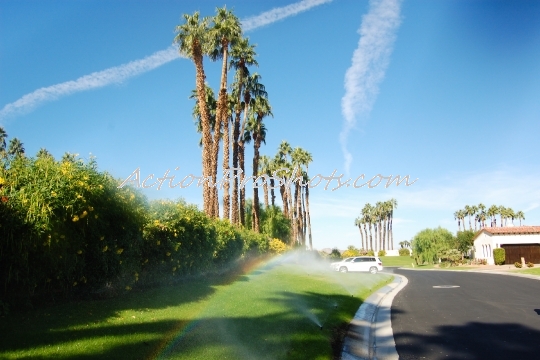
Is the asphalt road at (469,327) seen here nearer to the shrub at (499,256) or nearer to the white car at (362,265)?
the white car at (362,265)

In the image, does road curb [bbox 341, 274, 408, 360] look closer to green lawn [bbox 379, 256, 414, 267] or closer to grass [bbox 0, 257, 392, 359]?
grass [bbox 0, 257, 392, 359]

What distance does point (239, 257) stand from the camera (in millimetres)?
25031

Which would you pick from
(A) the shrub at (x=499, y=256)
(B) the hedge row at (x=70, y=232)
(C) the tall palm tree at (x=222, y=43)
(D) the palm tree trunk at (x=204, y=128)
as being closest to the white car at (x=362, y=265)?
(C) the tall palm tree at (x=222, y=43)

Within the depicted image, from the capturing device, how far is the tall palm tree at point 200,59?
28406 millimetres

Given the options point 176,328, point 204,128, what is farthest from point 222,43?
point 176,328

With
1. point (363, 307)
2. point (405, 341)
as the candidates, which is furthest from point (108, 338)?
point (363, 307)

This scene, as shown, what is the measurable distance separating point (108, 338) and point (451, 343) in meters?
7.44

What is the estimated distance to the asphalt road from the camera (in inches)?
373

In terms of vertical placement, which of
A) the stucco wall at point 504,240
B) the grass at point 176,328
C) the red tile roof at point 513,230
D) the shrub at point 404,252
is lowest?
the shrub at point 404,252

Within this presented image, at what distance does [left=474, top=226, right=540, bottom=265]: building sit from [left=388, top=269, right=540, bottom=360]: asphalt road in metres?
43.7

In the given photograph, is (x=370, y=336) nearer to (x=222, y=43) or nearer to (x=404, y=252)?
(x=222, y=43)

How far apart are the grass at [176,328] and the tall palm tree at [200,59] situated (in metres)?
14.2

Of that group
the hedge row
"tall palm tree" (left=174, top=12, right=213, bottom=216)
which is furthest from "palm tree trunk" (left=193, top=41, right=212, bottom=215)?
the hedge row

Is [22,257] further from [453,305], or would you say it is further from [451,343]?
[453,305]
